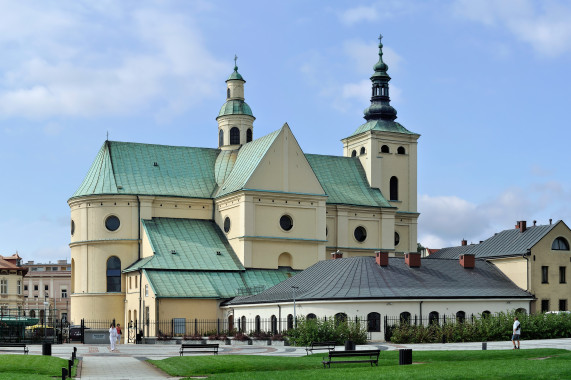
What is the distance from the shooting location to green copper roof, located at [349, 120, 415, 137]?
307 feet

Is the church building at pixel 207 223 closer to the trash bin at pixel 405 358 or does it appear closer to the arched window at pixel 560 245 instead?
the arched window at pixel 560 245

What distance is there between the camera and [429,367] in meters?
34.0

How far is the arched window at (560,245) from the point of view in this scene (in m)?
71.7

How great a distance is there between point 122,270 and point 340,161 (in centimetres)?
2525

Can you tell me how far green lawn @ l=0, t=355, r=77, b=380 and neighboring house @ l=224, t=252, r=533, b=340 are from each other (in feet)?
80.3

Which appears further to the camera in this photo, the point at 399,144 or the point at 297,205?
the point at 399,144

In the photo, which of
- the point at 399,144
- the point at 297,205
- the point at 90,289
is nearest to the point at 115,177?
the point at 90,289

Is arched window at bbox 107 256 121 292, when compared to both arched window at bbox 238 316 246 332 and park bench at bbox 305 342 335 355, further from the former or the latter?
A: park bench at bbox 305 342 335 355

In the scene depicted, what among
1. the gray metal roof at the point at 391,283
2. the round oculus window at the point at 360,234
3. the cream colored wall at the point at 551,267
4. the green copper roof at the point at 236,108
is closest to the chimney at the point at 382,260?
the gray metal roof at the point at 391,283

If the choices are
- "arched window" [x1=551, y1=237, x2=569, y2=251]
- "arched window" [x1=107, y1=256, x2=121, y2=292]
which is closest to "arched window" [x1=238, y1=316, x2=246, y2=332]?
"arched window" [x1=107, y1=256, x2=121, y2=292]

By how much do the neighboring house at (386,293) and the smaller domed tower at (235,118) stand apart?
22154 mm

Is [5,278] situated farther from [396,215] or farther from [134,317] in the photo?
[396,215]

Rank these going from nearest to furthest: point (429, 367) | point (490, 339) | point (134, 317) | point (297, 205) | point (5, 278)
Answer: point (429, 367), point (490, 339), point (134, 317), point (297, 205), point (5, 278)

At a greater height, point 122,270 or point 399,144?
point 399,144
